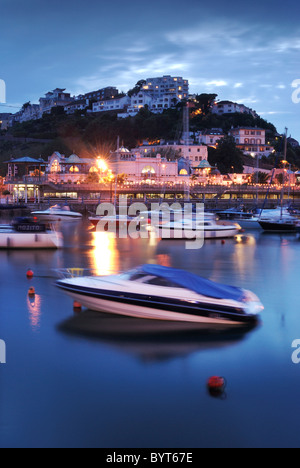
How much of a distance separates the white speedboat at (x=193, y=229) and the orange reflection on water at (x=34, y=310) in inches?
973

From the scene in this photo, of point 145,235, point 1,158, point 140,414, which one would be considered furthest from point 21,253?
point 1,158

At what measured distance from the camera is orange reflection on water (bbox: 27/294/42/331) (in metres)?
16.8

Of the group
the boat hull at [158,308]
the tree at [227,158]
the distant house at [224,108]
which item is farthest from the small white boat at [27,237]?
the distant house at [224,108]

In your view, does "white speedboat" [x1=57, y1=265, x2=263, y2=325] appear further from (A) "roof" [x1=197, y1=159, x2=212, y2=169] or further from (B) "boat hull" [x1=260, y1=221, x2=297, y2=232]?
(A) "roof" [x1=197, y1=159, x2=212, y2=169]

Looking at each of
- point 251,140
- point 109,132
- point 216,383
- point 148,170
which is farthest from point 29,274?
point 109,132

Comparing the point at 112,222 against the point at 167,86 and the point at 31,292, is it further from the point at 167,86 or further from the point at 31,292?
the point at 167,86

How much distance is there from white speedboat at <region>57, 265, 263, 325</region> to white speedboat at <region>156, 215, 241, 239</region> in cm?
2766

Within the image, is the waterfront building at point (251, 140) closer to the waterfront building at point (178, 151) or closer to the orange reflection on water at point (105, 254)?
the waterfront building at point (178, 151)

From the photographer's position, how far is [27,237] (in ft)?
112

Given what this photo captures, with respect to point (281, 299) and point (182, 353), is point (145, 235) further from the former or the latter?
A: point (182, 353)

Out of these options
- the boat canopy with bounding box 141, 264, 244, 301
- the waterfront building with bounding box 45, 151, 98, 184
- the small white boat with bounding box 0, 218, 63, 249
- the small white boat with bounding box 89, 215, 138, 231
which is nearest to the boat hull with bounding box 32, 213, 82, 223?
the small white boat with bounding box 89, 215, 138, 231
